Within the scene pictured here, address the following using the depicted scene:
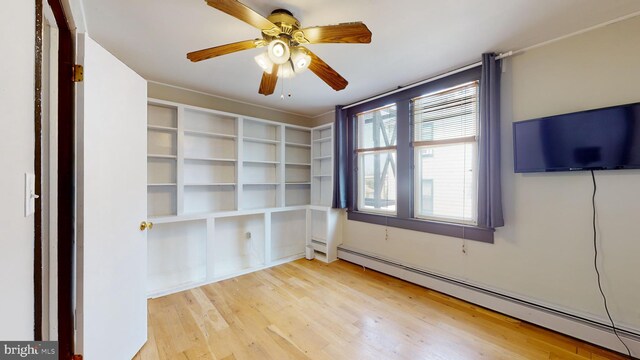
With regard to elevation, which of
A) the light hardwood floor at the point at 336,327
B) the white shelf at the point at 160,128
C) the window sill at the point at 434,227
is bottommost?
the light hardwood floor at the point at 336,327

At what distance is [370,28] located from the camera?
1.87 meters

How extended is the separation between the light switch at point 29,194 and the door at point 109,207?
71 cm

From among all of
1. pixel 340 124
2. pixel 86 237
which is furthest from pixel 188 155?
pixel 340 124

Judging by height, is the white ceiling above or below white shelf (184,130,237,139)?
above

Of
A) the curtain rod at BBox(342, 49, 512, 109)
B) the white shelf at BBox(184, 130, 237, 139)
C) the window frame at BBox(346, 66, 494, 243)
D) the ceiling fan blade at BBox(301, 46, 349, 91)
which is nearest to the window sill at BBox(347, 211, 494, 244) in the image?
the window frame at BBox(346, 66, 494, 243)

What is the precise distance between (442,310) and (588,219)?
140cm

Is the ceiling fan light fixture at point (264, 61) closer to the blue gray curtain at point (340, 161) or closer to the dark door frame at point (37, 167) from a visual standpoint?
the dark door frame at point (37, 167)

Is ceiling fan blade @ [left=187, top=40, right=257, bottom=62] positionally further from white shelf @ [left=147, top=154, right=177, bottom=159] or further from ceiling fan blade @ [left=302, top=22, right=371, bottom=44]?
white shelf @ [left=147, top=154, right=177, bottom=159]

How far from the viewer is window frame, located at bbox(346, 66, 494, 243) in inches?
99.9

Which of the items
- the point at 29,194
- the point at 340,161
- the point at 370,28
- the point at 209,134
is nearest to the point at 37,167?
the point at 29,194

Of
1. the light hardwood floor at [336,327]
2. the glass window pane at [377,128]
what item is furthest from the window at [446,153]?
the light hardwood floor at [336,327]

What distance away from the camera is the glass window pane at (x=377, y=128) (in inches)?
131

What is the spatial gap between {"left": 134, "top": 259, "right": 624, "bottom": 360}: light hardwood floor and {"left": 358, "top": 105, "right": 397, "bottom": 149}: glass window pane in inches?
74.8

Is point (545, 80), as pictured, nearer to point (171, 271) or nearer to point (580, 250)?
point (580, 250)
